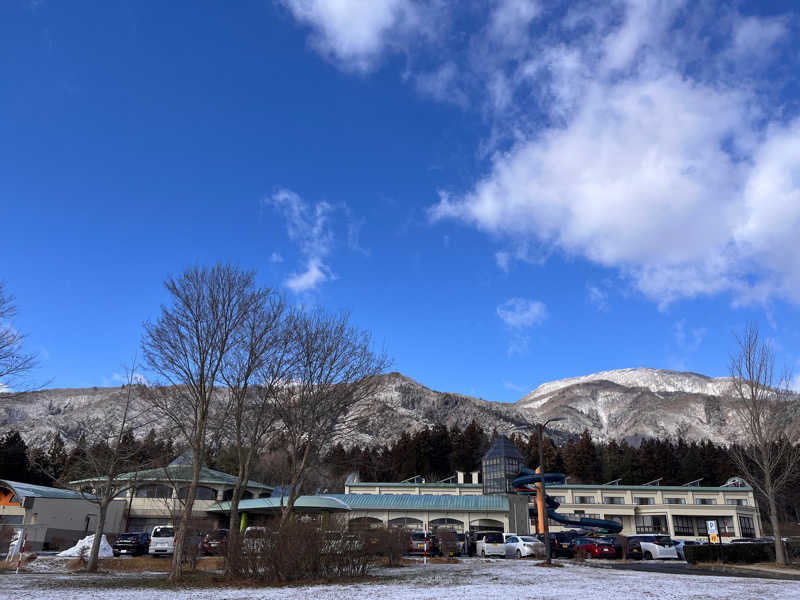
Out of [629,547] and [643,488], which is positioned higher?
[643,488]

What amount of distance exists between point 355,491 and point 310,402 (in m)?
50.1

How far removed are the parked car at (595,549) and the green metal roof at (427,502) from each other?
78.2 feet

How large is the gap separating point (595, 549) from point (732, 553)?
7414 millimetres

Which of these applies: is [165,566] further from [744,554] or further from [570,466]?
[570,466]

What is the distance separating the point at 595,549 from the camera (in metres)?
34.0

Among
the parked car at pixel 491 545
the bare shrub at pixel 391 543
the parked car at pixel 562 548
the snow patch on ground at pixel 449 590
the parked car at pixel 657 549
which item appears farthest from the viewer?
the parked car at pixel 657 549

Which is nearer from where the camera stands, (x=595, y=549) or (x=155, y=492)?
(x=595, y=549)

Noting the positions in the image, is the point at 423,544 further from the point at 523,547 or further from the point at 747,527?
the point at 747,527

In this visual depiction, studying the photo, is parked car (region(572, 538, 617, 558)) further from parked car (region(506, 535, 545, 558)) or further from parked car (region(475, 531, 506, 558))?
parked car (region(475, 531, 506, 558))

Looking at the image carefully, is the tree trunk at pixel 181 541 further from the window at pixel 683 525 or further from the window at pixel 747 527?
the window at pixel 747 527

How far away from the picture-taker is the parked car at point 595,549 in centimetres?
3388

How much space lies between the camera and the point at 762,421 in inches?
1342

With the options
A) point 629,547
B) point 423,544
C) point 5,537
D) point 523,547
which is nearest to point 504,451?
point 629,547

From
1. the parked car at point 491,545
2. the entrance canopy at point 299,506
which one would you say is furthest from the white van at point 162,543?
the parked car at point 491,545
